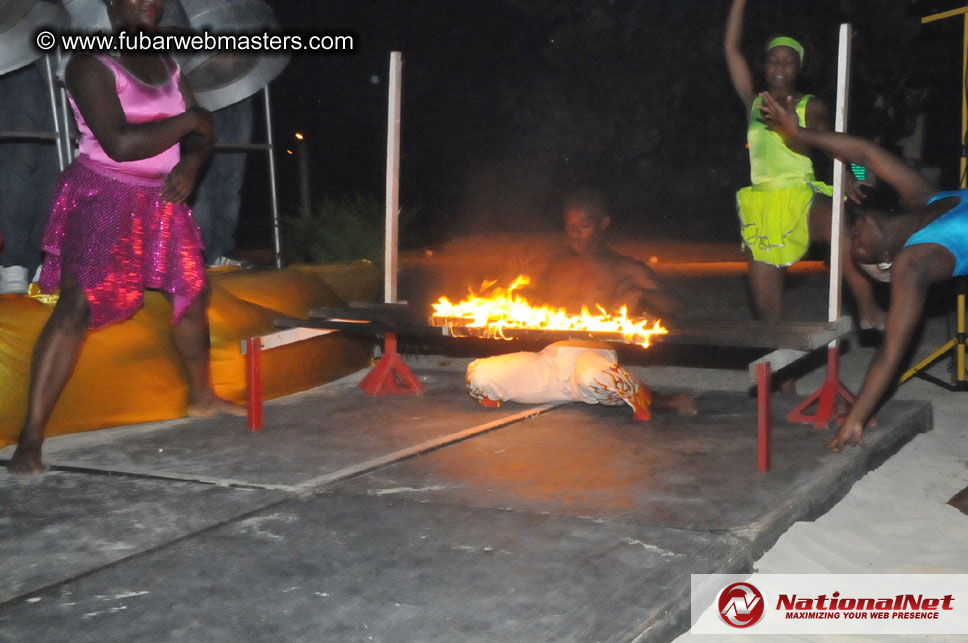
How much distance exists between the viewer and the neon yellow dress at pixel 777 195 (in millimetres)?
4895

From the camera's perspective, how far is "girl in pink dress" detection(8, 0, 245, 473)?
169 inches

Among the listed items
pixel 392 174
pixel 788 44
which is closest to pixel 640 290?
pixel 788 44

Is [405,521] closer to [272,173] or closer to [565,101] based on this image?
[272,173]

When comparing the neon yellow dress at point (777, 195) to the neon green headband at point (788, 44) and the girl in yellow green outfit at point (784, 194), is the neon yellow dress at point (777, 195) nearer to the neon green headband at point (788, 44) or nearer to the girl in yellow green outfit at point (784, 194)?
the girl in yellow green outfit at point (784, 194)

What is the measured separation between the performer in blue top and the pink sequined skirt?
108 inches

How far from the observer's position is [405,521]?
350cm

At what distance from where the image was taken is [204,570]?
3076mm

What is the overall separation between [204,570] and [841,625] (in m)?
1.83

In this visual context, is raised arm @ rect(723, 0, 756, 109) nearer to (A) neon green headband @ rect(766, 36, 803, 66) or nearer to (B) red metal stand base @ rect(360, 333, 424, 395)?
(A) neon green headband @ rect(766, 36, 803, 66)

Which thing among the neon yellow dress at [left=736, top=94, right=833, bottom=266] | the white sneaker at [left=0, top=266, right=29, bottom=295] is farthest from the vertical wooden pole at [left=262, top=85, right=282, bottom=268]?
the neon yellow dress at [left=736, top=94, right=833, bottom=266]

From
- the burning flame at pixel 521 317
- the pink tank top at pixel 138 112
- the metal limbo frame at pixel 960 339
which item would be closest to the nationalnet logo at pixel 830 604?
the burning flame at pixel 521 317

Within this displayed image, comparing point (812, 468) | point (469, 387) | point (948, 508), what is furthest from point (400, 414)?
point (948, 508)

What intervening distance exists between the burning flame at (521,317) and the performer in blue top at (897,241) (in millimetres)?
862

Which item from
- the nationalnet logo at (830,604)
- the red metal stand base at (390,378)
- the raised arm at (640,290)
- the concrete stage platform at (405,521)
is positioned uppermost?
the raised arm at (640,290)
